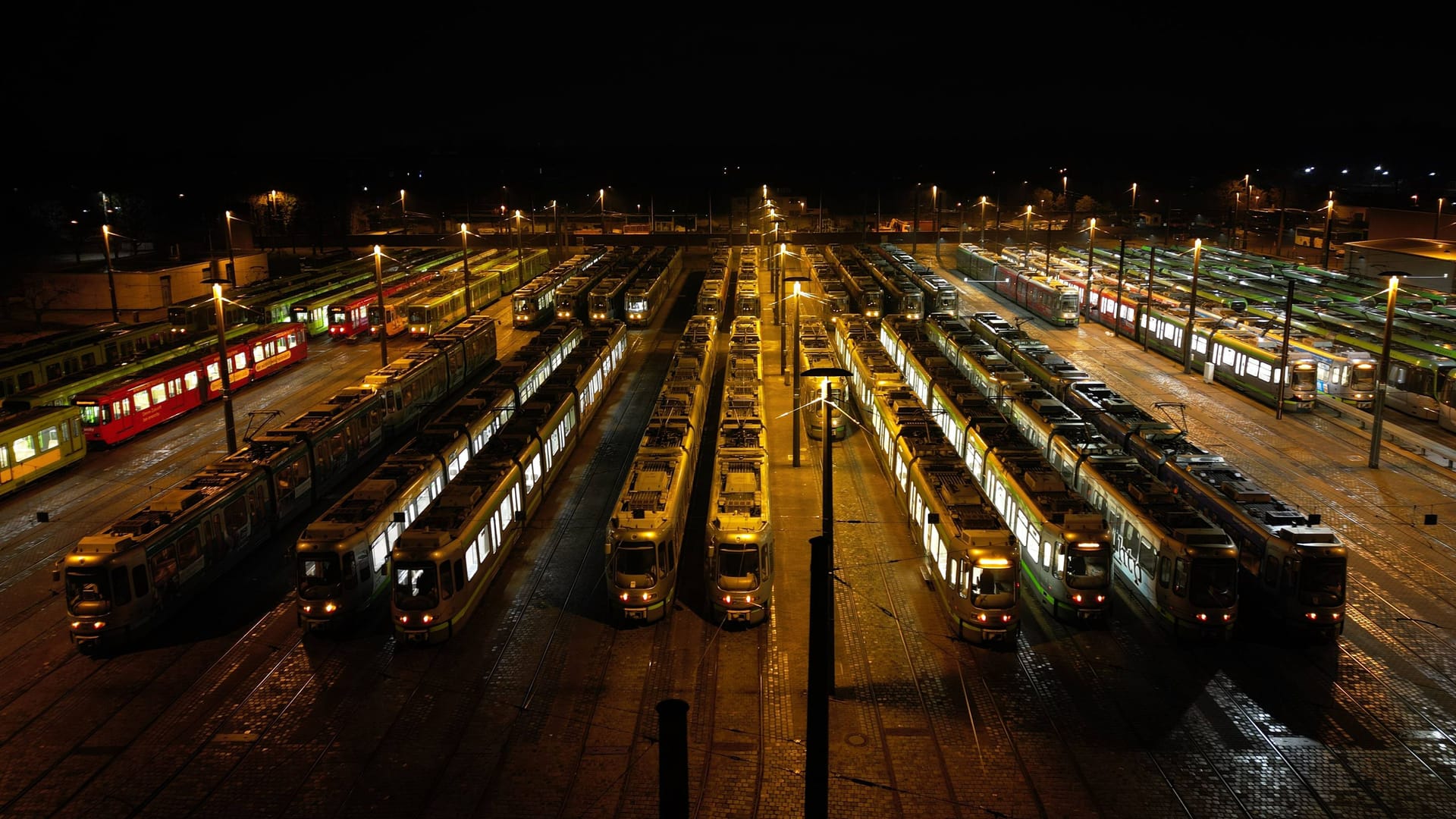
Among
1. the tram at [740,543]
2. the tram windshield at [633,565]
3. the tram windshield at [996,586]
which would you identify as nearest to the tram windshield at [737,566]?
the tram at [740,543]

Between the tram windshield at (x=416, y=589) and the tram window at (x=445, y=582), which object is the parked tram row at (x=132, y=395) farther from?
the tram window at (x=445, y=582)

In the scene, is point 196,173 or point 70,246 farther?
point 196,173

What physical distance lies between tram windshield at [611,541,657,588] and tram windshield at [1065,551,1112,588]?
29.2 ft

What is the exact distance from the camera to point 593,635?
71.3 feet

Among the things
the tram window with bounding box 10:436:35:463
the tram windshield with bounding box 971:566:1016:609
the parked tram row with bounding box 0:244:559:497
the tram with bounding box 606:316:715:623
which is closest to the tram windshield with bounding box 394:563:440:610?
the tram with bounding box 606:316:715:623

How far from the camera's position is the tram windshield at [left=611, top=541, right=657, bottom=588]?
21.4 metres

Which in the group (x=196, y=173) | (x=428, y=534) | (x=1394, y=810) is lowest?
(x=1394, y=810)

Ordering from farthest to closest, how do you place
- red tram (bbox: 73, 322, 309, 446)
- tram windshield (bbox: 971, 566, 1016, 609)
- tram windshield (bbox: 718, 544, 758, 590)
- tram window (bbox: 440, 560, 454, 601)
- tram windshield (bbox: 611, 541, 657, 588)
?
red tram (bbox: 73, 322, 309, 446) < tram windshield (bbox: 611, 541, 657, 588) < tram windshield (bbox: 718, 544, 758, 590) < tram window (bbox: 440, 560, 454, 601) < tram windshield (bbox: 971, 566, 1016, 609)

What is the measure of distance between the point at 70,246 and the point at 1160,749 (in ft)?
326

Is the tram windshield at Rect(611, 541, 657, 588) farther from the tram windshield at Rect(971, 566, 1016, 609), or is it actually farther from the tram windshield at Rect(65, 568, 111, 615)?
the tram windshield at Rect(65, 568, 111, 615)

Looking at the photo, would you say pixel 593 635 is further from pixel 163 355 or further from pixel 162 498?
pixel 163 355

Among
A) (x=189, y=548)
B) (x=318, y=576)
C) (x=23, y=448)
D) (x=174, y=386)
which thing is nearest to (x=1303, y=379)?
(x=318, y=576)

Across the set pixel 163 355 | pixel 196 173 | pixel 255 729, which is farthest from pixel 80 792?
pixel 196 173

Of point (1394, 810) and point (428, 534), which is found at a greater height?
point (428, 534)
